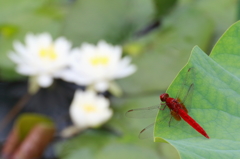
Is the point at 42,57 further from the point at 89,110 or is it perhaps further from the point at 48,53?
the point at 89,110

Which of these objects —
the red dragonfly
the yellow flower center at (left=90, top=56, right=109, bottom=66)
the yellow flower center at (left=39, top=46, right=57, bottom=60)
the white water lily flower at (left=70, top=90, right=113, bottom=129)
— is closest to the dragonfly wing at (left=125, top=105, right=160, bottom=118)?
the red dragonfly

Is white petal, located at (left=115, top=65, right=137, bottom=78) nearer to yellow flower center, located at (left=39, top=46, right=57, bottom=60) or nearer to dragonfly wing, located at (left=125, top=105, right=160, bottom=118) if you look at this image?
yellow flower center, located at (left=39, top=46, right=57, bottom=60)

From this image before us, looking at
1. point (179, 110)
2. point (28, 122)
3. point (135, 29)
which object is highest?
point (179, 110)

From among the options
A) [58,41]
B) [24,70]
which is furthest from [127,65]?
[24,70]

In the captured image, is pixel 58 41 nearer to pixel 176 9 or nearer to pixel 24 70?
pixel 24 70

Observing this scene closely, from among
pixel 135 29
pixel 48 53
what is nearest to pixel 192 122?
pixel 48 53

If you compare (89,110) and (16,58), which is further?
(16,58)

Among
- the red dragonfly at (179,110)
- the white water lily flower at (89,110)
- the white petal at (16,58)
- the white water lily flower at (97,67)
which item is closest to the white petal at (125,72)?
the white water lily flower at (97,67)
